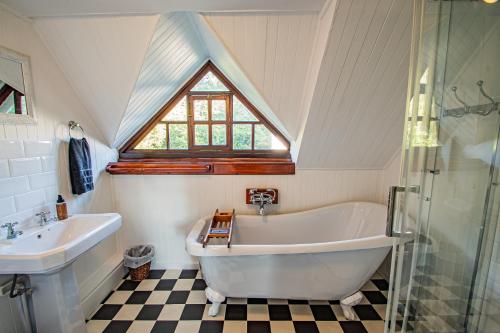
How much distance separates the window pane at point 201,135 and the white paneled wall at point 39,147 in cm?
88

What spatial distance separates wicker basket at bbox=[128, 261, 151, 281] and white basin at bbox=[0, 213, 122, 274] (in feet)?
2.68

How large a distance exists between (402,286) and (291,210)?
4.50 ft

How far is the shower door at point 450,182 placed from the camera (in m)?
0.89

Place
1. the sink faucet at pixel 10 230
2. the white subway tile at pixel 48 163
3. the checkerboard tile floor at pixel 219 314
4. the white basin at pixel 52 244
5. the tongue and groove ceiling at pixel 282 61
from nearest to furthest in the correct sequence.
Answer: the white basin at pixel 52 244 < the sink faucet at pixel 10 230 < the tongue and groove ceiling at pixel 282 61 < the white subway tile at pixel 48 163 < the checkerboard tile floor at pixel 219 314

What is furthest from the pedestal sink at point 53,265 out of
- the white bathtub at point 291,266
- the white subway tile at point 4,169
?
the white bathtub at point 291,266

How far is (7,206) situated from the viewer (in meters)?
1.26

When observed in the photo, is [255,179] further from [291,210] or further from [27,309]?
[27,309]

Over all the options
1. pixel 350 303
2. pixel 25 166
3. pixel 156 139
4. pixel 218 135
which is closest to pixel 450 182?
pixel 350 303

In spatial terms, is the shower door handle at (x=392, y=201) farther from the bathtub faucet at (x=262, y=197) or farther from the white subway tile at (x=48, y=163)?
the white subway tile at (x=48, y=163)

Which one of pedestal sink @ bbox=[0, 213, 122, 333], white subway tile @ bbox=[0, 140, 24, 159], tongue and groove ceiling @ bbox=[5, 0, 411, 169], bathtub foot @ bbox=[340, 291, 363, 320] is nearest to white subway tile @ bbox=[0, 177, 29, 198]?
white subway tile @ bbox=[0, 140, 24, 159]

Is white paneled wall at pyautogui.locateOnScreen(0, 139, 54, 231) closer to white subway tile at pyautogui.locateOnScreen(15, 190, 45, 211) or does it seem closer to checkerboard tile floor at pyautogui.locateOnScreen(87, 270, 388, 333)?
white subway tile at pyautogui.locateOnScreen(15, 190, 45, 211)

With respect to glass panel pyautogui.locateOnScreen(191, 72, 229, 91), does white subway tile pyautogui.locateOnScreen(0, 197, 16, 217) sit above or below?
below

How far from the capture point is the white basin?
1015 mm

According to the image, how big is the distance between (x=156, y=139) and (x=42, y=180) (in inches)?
40.8
